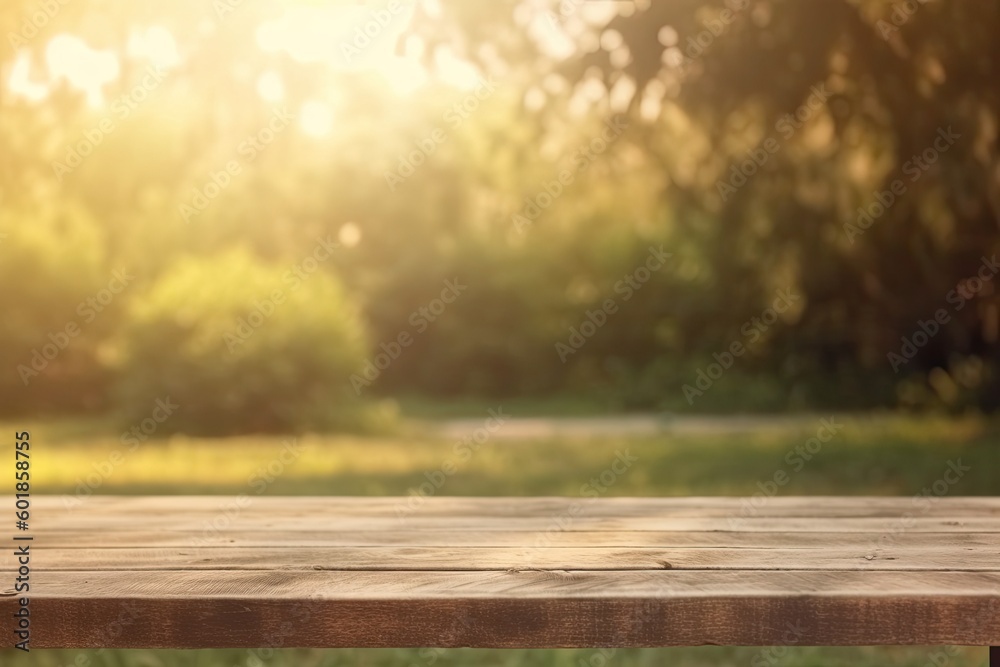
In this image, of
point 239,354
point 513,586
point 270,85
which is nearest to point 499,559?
point 513,586

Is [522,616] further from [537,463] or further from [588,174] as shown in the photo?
[537,463]

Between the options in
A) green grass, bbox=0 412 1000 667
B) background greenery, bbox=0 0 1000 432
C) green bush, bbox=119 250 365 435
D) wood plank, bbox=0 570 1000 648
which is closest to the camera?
wood plank, bbox=0 570 1000 648

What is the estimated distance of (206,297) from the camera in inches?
421

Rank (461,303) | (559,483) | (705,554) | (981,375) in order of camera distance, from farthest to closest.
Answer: (461,303), (981,375), (559,483), (705,554)

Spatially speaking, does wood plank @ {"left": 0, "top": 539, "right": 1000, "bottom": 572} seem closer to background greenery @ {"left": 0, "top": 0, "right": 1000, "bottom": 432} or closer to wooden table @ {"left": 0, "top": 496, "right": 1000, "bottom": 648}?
wooden table @ {"left": 0, "top": 496, "right": 1000, "bottom": 648}

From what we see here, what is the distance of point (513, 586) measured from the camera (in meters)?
1.59

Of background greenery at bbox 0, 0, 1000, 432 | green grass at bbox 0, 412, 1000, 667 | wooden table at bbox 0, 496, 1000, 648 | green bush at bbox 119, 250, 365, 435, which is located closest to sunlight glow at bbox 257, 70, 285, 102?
background greenery at bbox 0, 0, 1000, 432

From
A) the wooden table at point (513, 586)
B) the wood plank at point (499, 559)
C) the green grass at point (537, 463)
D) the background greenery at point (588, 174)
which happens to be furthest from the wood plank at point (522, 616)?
the green grass at point (537, 463)

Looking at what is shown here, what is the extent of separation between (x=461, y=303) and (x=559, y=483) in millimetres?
11018

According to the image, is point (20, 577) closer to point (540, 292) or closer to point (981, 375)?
point (981, 375)

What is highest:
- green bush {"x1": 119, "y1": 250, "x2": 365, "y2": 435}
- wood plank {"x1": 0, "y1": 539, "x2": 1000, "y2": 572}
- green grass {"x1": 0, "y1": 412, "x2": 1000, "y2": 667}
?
green bush {"x1": 119, "y1": 250, "x2": 365, "y2": 435}

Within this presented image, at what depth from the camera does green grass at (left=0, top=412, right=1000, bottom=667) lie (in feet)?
25.6

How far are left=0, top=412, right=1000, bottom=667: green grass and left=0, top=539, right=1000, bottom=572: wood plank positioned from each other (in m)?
5.04

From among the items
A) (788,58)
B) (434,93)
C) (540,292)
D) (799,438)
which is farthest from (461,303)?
(788,58)
